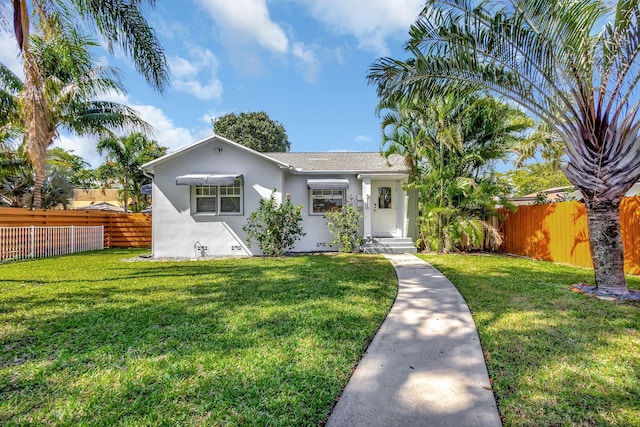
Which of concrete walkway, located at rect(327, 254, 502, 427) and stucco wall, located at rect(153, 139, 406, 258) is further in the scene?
stucco wall, located at rect(153, 139, 406, 258)

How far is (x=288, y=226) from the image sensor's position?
38.7ft

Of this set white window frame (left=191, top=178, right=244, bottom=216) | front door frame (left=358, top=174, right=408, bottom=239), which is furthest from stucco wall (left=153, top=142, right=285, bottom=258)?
front door frame (left=358, top=174, right=408, bottom=239)

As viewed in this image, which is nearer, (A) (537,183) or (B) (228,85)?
(B) (228,85)

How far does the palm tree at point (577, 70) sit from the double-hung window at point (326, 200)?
288 inches

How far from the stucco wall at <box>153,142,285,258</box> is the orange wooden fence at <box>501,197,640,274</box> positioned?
9575 millimetres

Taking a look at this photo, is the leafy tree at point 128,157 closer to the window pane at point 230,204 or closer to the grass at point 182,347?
the window pane at point 230,204

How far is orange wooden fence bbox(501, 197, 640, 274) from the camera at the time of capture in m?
7.88

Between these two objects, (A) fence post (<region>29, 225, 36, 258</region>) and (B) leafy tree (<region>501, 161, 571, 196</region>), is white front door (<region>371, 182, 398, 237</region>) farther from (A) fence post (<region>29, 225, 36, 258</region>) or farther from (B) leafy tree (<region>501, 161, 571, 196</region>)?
(B) leafy tree (<region>501, 161, 571, 196</region>)

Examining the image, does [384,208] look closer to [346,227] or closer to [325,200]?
[346,227]

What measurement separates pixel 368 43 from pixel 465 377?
13401 mm

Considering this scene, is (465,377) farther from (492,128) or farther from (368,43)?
(368,43)

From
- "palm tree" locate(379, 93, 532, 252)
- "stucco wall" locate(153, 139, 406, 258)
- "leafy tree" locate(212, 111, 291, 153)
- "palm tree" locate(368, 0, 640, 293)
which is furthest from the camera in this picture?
"leafy tree" locate(212, 111, 291, 153)

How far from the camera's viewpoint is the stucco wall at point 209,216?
12.3m

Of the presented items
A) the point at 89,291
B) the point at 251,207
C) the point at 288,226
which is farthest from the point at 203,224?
the point at 89,291
